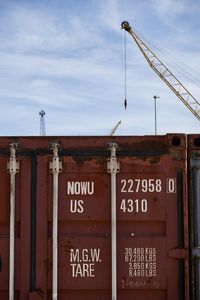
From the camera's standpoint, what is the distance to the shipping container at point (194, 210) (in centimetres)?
621

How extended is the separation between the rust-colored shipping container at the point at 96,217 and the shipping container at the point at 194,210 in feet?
0.29

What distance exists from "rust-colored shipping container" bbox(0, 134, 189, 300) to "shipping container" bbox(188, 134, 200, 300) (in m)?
0.09

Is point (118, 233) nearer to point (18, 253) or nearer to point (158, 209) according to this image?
point (158, 209)

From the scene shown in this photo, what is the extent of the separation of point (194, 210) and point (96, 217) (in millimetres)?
1165

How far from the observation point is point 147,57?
188 feet

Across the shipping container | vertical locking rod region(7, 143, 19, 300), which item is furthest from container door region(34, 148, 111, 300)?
the shipping container

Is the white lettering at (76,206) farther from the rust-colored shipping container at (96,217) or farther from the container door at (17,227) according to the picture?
the container door at (17,227)

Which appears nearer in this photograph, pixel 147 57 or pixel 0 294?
pixel 0 294

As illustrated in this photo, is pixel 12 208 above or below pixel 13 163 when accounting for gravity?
below

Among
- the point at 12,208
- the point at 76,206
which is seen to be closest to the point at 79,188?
the point at 76,206

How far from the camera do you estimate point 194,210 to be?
633cm

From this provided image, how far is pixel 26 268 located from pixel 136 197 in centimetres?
153

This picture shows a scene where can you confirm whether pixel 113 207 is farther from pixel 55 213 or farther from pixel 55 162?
pixel 55 162

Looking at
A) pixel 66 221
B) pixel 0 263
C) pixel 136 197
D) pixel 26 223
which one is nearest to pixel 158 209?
pixel 136 197
